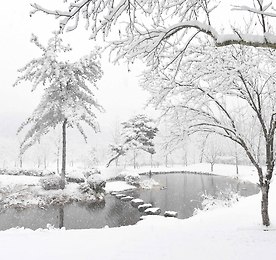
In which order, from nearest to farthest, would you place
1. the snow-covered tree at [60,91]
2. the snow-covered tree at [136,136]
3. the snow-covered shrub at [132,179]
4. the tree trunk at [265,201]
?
the tree trunk at [265,201], the snow-covered tree at [60,91], the snow-covered shrub at [132,179], the snow-covered tree at [136,136]

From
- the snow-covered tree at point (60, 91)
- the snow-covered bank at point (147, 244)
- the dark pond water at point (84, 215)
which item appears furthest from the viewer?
the snow-covered tree at point (60, 91)

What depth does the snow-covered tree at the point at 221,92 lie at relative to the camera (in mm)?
7457

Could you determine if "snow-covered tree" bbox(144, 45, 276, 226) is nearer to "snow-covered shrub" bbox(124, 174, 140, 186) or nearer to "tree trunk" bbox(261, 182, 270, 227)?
"tree trunk" bbox(261, 182, 270, 227)

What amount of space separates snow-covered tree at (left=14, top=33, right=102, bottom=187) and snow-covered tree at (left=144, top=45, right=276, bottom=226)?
10383mm

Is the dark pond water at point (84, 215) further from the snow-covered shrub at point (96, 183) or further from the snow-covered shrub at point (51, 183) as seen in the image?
the snow-covered shrub at point (51, 183)

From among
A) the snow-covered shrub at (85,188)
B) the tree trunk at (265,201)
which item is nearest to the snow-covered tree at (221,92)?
the tree trunk at (265,201)

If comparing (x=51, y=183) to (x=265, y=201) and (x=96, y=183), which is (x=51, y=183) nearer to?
(x=96, y=183)

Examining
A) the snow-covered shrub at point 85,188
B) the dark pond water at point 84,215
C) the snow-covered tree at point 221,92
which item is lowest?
the dark pond water at point 84,215

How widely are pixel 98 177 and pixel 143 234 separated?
12.2m

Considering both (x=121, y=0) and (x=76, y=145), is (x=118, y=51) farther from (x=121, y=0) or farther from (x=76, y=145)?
(x=76, y=145)

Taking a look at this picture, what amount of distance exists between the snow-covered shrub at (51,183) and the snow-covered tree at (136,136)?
48.6ft

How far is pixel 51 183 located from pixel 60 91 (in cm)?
626

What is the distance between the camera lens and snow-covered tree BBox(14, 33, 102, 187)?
17750 millimetres

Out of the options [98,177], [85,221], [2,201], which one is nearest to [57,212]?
[85,221]
